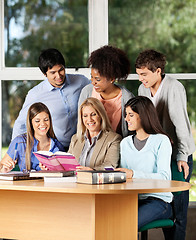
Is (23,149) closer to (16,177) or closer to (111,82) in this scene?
(111,82)

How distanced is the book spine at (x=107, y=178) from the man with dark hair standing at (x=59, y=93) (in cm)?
153

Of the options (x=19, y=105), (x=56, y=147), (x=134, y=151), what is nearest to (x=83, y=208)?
(x=134, y=151)

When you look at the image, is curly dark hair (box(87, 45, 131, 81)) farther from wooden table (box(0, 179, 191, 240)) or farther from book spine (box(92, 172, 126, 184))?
book spine (box(92, 172, 126, 184))

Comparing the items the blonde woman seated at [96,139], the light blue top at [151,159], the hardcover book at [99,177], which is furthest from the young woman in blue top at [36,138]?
the hardcover book at [99,177]

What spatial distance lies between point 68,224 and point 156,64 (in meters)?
1.67

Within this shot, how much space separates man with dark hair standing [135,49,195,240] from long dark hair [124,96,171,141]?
44 centimetres

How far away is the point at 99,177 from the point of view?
8.45 ft

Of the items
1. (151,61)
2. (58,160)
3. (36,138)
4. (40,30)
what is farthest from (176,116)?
(40,30)

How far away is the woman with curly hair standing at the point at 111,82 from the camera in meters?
3.96

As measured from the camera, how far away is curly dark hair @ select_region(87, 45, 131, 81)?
3.96m

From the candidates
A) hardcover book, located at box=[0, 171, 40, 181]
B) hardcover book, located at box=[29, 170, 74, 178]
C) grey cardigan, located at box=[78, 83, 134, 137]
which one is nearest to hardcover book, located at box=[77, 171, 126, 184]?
hardcover book, located at box=[29, 170, 74, 178]

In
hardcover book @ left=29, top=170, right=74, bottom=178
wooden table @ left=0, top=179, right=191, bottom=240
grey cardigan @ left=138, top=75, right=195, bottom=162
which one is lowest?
wooden table @ left=0, top=179, right=191, bottom=240

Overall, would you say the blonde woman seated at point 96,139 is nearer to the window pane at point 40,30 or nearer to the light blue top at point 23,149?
the light blue top at point 23,149

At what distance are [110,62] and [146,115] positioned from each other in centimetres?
80
